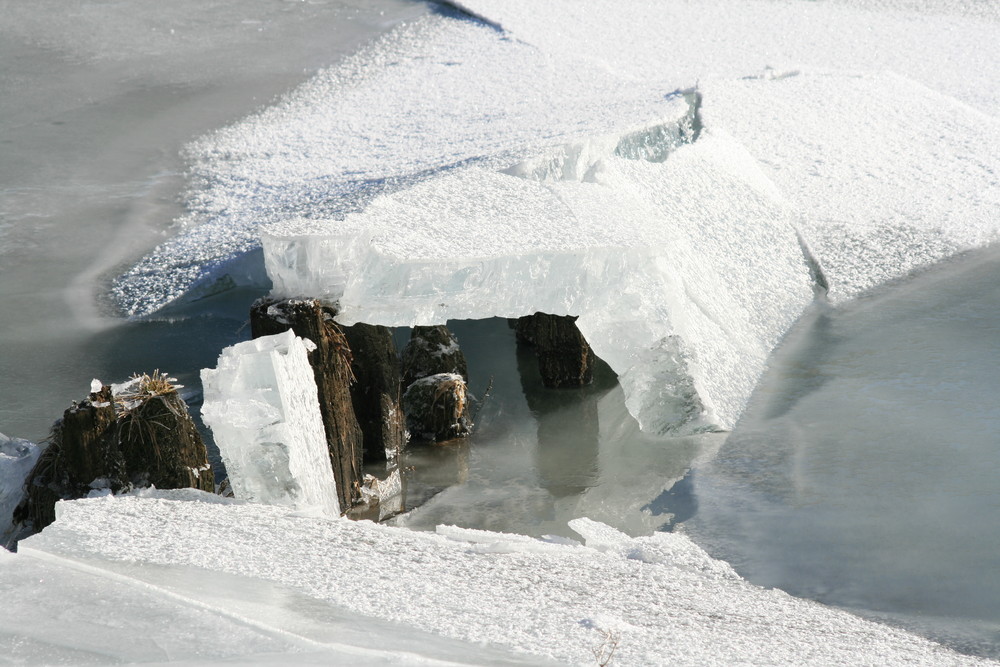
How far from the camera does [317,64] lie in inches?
478

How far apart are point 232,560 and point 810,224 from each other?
5481mm

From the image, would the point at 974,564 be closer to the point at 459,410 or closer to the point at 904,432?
the point at 904,432

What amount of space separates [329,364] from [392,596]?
136cm

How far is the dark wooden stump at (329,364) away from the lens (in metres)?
4.20

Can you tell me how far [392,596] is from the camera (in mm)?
3129

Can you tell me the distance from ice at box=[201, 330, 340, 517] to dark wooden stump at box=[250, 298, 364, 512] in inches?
6.4

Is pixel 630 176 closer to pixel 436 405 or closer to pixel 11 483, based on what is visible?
pixel 436 405

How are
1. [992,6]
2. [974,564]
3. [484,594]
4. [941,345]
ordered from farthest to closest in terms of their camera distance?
[992,6]
[941,345]
[974,564]
[484,594]

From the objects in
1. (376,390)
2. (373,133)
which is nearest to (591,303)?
(376,390)

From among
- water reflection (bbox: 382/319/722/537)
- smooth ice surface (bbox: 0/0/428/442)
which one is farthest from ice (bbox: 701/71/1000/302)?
smooth ice surface (bbox: 0/0/428/442)

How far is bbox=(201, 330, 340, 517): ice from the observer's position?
3875 millimetres

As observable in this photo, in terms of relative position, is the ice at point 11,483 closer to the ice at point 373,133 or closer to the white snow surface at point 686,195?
the white snow surface at point 686,195

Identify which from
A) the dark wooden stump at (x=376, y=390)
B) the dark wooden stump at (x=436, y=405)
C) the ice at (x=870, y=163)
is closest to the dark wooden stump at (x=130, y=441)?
the dark wooden stump at (x=376, y=390)

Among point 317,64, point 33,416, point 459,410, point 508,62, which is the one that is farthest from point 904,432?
point 317,64
